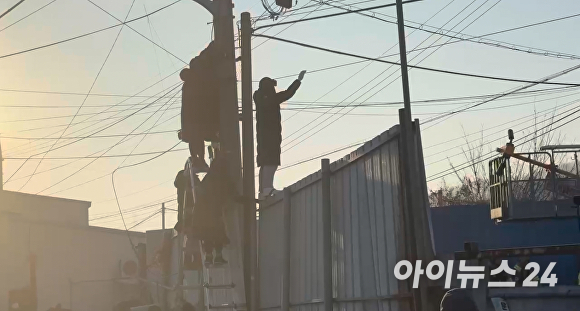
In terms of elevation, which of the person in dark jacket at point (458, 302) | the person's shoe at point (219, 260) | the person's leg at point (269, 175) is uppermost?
the person's leg at point (269, 175)

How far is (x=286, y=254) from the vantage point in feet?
26.2

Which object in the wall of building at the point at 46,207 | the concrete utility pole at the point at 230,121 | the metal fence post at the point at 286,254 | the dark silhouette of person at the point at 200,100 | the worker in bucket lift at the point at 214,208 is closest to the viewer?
the metal fence post at the point at 286,254

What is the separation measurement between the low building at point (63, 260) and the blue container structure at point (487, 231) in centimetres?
1210

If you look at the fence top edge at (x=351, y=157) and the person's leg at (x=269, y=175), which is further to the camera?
the person's leg at (x=269, y=175)

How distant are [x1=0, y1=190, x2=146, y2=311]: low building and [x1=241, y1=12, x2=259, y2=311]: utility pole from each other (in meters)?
19.8

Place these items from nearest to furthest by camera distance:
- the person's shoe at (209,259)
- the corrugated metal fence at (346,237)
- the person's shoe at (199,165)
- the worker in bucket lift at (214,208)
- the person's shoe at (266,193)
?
the corrugated metal fence at (346,237), the worker in bucket lift at (214,208), the person's shoe at (209,259), the person's shoe at (266,193), the person's shoe at (199,165)

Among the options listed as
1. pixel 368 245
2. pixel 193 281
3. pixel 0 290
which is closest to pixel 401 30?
pixel 368 245

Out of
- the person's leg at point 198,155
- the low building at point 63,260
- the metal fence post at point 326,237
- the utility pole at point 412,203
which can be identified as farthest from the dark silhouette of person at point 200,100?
the low building at point 63,260

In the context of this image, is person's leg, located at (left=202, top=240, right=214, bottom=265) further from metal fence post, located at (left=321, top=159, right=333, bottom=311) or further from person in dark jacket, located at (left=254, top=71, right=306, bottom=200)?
metal fence post, located at (left=321, top=159, right=333, bottom=311)

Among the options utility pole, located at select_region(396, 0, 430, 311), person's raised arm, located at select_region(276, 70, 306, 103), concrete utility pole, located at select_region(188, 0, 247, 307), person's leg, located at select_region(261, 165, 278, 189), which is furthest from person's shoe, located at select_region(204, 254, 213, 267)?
utility pole, located at select_region(396, 0, 430, 311)

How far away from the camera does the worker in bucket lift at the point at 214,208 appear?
855cm

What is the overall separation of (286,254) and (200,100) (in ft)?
7.41

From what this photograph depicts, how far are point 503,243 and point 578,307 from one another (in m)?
15.9

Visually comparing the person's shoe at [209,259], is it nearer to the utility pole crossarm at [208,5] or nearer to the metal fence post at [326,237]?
the metal fence post at [326,237]
